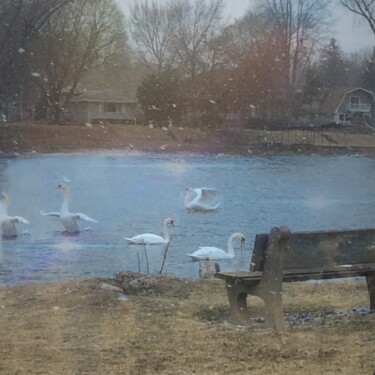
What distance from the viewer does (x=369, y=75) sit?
4.95 meters

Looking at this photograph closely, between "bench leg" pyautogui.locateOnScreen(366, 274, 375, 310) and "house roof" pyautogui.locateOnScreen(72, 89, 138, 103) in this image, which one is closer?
"bench leg" pyautogui.locateOnScreen(366, 274, 375, 310)

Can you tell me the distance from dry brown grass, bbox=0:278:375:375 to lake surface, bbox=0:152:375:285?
0.88 m

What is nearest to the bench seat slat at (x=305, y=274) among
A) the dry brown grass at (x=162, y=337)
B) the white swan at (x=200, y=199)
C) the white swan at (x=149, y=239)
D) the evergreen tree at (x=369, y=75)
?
the dry brown grass at (x=162, y=337)

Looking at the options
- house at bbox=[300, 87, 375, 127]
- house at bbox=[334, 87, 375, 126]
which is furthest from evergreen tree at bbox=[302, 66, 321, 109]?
house at bbox=[334, 87, 375, 126]

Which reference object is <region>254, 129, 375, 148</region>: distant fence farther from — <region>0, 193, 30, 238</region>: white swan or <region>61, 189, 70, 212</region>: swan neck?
<region>0, 193, 30, 238</region>: white swan

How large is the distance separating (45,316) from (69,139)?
1283 mm

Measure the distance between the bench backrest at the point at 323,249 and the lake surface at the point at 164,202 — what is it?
1399 millimetres

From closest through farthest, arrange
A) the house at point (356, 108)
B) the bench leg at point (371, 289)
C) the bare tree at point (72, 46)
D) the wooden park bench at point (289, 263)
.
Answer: the wooden park bench at point (289, 263) < the bench leg at point (371, 289) < the bare tree at point (72, 46) < the house at point (356, 108)

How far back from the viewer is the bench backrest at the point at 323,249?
3.66 m

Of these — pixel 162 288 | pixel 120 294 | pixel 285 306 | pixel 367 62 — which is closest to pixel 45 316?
pixel 120 294

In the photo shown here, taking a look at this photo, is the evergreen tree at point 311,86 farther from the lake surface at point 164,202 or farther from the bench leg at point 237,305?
the bench leg at point 237,305

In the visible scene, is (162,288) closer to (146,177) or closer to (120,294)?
(120,294)

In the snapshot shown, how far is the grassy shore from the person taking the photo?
10.1 ft

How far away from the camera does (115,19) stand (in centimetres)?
462
